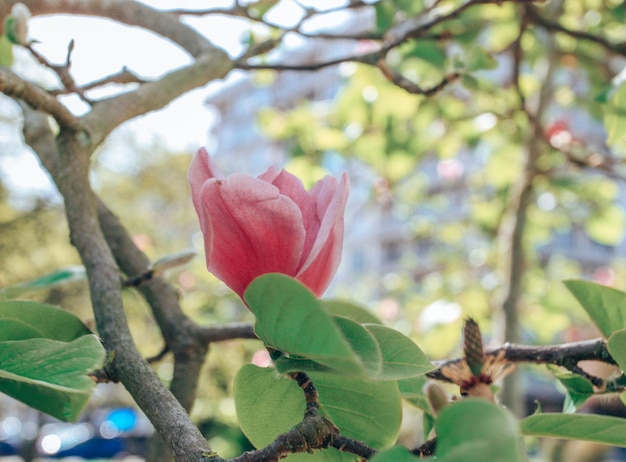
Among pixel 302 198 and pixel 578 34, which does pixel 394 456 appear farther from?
pixel 578 34

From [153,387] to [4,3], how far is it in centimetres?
55

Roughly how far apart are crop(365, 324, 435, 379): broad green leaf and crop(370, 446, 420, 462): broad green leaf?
0.19ft

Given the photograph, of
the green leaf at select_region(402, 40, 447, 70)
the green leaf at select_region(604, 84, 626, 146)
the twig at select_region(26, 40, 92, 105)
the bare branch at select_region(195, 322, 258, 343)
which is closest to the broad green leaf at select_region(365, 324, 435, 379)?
the bare branch at select_region(195, 322, 258, 343)


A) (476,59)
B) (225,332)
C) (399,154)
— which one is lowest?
(399,154)

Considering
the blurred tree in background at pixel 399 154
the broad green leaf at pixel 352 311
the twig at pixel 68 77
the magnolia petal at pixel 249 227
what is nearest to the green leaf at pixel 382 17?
the blurred tree in background at pixel 399 154

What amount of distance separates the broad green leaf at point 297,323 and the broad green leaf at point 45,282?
284 millimetres

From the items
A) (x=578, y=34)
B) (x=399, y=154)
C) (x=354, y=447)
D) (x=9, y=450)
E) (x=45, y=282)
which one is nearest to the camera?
(x=354, y=447)

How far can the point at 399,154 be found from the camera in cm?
212

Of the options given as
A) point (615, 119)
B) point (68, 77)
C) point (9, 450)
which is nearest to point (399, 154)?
point (615, 119)

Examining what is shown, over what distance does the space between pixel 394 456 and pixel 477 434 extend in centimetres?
4

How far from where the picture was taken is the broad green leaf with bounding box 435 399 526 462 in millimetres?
189

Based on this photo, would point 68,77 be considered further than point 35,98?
Yes

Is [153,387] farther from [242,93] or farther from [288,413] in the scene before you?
[242,93]

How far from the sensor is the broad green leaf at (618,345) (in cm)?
32
